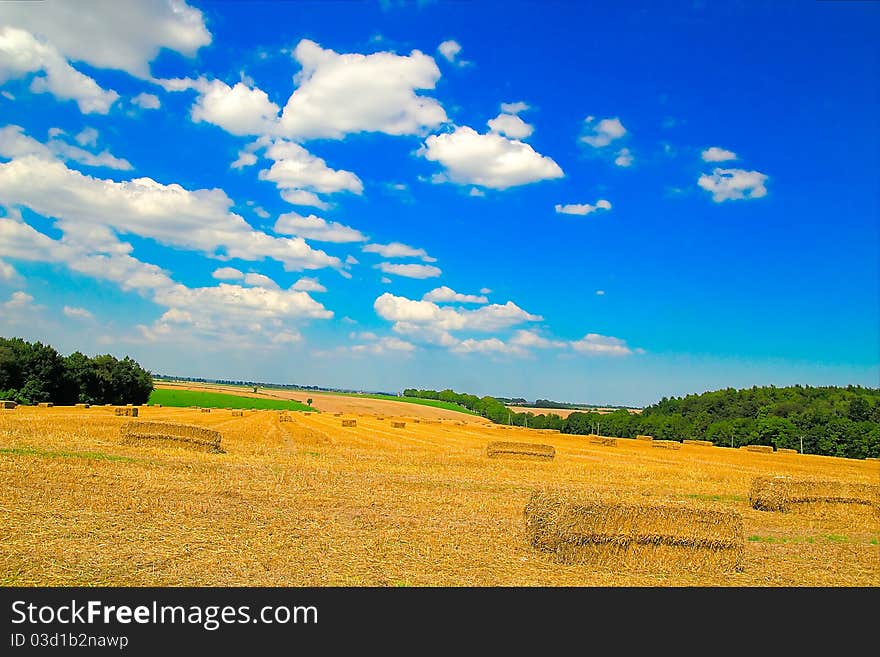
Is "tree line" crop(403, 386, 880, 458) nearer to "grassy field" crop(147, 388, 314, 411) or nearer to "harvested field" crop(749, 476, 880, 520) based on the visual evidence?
"grassy field" crop(147, 388, 314, 411)

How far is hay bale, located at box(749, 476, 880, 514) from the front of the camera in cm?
1767

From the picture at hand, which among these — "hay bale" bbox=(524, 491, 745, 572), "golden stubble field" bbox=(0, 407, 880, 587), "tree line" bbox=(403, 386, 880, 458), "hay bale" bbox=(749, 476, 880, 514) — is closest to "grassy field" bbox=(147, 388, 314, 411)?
"tree line" bbox=(403, 386, 880, 458)

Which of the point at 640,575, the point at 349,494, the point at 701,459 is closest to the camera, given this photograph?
the point at 640,575

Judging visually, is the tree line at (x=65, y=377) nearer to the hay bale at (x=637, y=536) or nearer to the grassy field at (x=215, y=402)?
the grassy field at (x=215, y=402)

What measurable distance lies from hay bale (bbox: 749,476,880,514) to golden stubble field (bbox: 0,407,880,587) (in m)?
0.33

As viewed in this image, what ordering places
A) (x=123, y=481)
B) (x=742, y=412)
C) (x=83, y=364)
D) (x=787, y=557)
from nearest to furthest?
(x=787, y=557) < (x=123, y=481) < (x=83, y=364) < (x=742, y=412)

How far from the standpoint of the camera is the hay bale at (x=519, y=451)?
96.4ft

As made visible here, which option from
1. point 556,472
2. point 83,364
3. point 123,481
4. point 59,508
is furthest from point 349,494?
point 83,364

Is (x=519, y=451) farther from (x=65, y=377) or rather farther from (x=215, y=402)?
(x=215, y=402)

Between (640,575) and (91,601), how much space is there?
7812 mm

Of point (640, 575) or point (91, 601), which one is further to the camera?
point (640, 575)

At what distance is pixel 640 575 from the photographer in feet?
33.6

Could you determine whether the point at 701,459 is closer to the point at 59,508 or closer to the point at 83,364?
the point at 59,508

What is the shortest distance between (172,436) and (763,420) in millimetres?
72199
